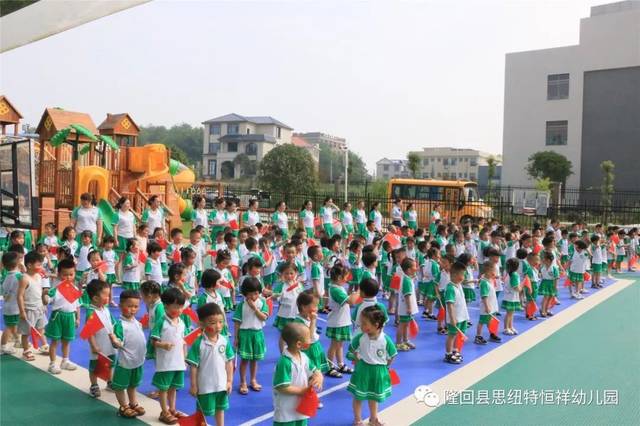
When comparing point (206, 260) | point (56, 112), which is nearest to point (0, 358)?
point (206, 260)

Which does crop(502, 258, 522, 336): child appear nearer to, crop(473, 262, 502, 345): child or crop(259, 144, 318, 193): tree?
crop(473, 262, 502, 345): child

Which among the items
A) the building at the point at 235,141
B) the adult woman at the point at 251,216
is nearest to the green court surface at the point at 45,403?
Answer: the adult woman at the point at 251,216

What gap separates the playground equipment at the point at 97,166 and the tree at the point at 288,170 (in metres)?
14.8

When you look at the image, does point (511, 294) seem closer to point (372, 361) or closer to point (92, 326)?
point (372, 361)

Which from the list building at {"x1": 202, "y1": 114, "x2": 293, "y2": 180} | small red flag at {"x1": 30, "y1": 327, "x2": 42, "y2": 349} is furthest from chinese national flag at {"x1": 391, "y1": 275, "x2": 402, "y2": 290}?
building at {"x1": 202, "y1": 114, "x2": 293, "y2": 180}

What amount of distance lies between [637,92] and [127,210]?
40227mm

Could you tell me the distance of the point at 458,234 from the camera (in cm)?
1130

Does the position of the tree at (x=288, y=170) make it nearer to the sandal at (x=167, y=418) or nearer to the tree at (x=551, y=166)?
the tree at (x=551, y=166)

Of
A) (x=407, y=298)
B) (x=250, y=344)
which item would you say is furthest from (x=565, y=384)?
(x=250, y=344)

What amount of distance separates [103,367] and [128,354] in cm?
55

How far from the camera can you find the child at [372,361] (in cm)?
490

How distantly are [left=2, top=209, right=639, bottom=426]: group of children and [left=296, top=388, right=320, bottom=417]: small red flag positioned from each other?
52mm

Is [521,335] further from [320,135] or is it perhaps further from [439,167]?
[320,135]

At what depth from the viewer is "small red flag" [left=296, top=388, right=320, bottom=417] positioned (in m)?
4.01
